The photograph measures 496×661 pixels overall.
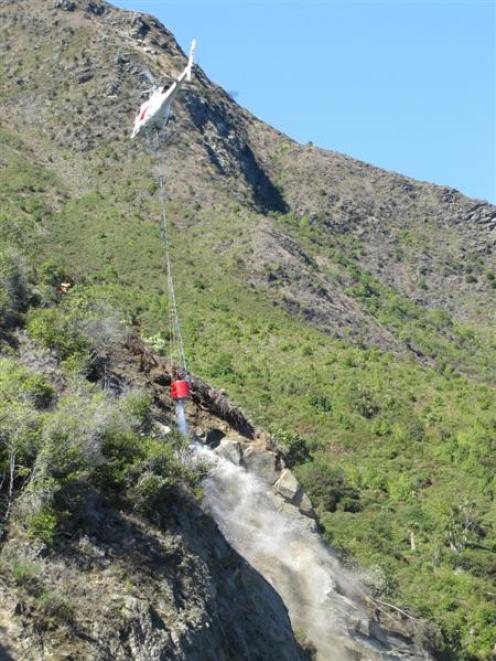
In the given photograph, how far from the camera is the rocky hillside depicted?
3659cm

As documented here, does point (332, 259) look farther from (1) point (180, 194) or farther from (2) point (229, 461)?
(2) point (229, 461)

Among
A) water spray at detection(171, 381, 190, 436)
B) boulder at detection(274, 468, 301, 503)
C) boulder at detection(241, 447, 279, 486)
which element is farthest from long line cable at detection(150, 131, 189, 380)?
boulder at detection(274, 468, 301, 503)

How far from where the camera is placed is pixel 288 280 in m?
72.8

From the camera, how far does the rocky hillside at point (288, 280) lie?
3659cm

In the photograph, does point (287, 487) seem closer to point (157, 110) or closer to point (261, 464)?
point (261, 464)

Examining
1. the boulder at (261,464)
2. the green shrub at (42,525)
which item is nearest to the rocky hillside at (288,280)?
the green shrub at (42,525)

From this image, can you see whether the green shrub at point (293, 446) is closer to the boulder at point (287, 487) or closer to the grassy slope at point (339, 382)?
the grassy slope at point (339, 382)

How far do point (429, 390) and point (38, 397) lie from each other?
41383mm

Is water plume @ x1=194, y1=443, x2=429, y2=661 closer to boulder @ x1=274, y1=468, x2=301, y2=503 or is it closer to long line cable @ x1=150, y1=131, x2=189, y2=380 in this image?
boulder @ x1=274, y1=468, x2=301, y2=503

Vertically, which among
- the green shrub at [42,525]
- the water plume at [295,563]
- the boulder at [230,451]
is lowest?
the water plume at [295,563]

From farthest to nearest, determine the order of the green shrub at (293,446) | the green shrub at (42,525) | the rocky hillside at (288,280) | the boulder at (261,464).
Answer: the green shrub at (293,446), the rocky hillside at (288,280), the boulder at (261,464), the green shrub at (42,525)

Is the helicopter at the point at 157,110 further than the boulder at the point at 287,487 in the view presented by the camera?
Yes

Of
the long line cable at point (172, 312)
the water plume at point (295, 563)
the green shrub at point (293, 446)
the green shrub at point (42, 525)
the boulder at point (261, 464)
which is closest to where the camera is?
the green shrub at point (42, 525)

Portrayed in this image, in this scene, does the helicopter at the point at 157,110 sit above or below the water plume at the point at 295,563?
above
